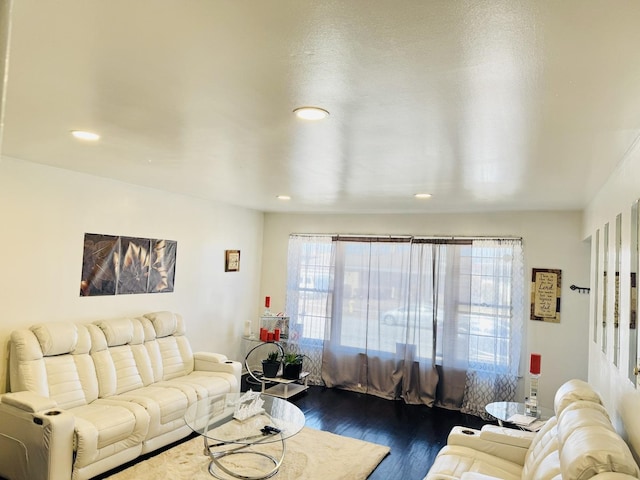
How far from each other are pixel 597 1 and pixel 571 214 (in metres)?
4.38

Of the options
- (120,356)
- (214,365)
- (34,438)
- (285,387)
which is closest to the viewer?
(34,438)

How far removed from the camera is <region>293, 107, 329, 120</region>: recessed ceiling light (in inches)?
78.6

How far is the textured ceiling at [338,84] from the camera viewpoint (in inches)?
49.3

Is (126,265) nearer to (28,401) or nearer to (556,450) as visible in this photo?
(28,401)

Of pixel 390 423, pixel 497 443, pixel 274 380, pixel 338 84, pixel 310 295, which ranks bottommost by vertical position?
pixel 390 423

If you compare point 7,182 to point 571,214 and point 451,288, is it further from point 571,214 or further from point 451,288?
point 571,214

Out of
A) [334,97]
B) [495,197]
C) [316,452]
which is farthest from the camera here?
[495,197]

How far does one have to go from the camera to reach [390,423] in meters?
4.82

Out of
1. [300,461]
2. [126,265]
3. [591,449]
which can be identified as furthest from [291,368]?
[591,449]

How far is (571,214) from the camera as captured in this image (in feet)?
16.2

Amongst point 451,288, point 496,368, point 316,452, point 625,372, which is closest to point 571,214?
point 451,288

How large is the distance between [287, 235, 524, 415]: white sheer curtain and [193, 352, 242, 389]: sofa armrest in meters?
1.55

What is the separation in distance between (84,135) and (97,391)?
228 cm

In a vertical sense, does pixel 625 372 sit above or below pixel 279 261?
below
